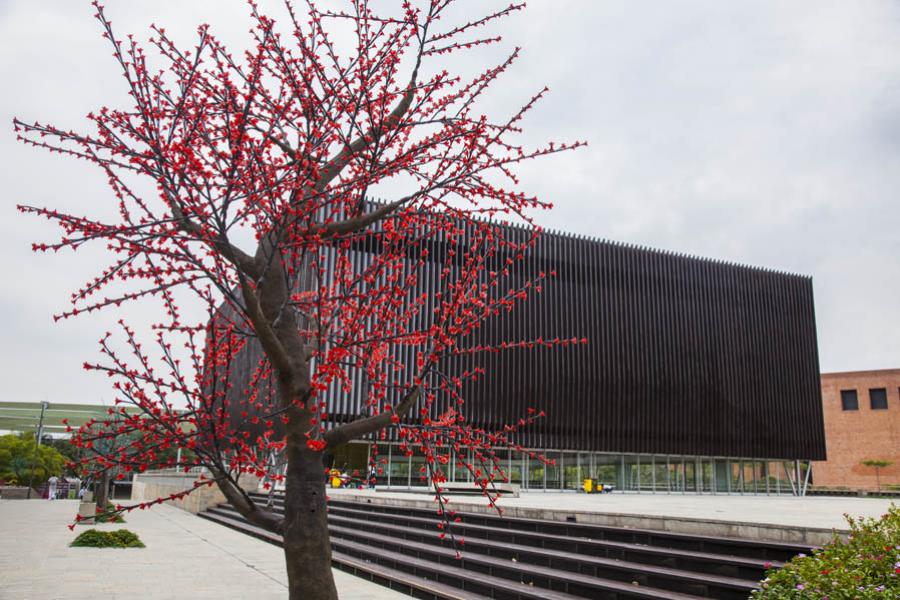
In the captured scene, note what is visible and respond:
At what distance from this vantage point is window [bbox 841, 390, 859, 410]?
5135cm

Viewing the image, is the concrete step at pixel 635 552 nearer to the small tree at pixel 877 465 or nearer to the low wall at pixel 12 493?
the low wall at pixel 12 493

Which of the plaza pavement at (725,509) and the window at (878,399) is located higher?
the window at (878,399)

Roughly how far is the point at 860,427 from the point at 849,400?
216 cm

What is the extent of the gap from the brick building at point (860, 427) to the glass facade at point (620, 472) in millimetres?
13032

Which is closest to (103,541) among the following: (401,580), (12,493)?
(401,580)

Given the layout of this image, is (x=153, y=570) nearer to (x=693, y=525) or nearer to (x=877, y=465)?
(x=693, y=525)

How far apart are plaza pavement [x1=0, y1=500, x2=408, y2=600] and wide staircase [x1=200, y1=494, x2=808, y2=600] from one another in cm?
77

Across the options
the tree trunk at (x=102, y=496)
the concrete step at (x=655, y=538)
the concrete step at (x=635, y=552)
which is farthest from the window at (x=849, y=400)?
the tree trunk at (x=102, y=496)

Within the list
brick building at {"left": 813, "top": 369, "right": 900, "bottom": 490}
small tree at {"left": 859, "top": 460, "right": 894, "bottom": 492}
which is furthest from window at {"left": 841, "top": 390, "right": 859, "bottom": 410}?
small tree at {"left": 859, "top": 460, "right": 894, "bottom": 492}

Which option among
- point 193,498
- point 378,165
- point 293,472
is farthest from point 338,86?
point 193,498

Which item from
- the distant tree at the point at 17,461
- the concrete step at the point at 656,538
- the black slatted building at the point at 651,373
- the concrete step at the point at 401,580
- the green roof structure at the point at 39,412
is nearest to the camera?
the concrete step at the point at 656,538

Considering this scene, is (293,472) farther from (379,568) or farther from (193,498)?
(193,498)

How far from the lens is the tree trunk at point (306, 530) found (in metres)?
4.48

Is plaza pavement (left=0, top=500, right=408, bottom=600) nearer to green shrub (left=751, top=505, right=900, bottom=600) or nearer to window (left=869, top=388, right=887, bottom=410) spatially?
green shrub (left=751, top=505, right=900, bottom=600)
